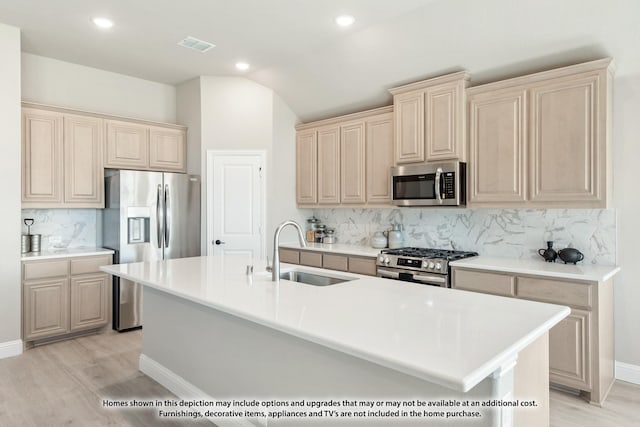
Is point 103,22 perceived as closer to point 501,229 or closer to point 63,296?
point 63,296

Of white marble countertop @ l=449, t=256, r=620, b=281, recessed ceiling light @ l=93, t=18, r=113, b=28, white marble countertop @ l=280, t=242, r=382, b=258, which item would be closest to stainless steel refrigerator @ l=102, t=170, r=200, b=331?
white marble countertop @ l=280, t=242, r=382, b=258

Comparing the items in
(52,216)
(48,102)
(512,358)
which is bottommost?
(512,358)

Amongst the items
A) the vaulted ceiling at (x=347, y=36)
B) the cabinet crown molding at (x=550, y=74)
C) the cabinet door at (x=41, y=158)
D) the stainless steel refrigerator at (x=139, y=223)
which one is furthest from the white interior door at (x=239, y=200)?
the cabinet crown molding at (x=550, y=74)

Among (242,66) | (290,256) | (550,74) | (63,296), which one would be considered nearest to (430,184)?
(550,74)

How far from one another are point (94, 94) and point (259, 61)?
2.06m

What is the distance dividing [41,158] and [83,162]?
1.27 ft

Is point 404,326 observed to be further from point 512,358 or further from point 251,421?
point 251,421

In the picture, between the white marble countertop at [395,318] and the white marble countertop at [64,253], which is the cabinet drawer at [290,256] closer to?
the white marble countertop at [64,253]

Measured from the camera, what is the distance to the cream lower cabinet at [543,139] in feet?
9.80

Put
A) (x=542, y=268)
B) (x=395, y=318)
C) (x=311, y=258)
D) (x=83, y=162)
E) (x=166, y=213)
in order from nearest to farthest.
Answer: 1. (x=395, y=318)
2. (x=542, y=268)
3. (x=83, y=162)
4. (x=166, y=213)
5. (x=311, y=258)

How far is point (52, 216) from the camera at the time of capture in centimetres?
445

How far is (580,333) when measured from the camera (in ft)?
9.30

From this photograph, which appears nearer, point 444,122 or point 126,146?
point 444,122

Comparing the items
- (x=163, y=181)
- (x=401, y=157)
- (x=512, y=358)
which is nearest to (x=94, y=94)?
(x=163, y=181)
